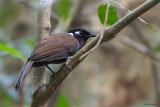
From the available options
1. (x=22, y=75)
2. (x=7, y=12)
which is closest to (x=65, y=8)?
(x=7, y=12)

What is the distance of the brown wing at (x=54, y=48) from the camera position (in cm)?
294

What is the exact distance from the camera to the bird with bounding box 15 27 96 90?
285 centimetres

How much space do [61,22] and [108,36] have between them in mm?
2076

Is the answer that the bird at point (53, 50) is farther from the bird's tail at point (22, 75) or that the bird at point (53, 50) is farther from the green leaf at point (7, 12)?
the green leaf at point (7, 12)

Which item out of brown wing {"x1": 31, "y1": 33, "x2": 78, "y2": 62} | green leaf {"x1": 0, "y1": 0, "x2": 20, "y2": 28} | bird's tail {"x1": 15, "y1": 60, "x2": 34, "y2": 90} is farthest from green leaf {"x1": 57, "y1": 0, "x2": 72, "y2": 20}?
bird's tail {"x1": 15, "y1": 60, "x2": 34, "y2": 90}

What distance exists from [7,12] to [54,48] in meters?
1.87

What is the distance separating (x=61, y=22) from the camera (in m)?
4.06

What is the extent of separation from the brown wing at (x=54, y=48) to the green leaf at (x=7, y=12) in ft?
5.08

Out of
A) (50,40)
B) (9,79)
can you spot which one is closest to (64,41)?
(50,40)

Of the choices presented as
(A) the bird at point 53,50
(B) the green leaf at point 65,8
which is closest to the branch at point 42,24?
(A) the bird at point 53,50

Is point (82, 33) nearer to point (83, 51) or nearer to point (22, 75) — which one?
point (22, 75)

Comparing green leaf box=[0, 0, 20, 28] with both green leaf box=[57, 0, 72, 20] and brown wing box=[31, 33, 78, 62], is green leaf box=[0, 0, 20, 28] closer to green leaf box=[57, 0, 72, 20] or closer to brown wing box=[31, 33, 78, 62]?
green leaf box=[57, 0, 72, 20]

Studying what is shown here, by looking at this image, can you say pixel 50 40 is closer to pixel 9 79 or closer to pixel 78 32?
pixel 78 32

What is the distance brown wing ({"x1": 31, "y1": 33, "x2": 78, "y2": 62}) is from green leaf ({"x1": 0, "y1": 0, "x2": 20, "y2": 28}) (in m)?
1.55
